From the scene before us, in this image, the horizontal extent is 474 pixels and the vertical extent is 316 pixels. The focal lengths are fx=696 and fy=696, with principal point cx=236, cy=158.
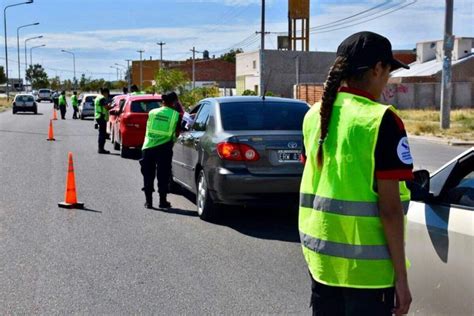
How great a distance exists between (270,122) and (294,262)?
8.29ft

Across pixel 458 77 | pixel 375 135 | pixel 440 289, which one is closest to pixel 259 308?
Result: pixel 440 289

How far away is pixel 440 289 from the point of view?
12.6 ft

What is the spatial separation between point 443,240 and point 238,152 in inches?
189

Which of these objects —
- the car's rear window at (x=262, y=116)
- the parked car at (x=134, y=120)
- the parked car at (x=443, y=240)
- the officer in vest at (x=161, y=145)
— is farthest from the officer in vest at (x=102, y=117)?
the parked car at (x=443, y=240)

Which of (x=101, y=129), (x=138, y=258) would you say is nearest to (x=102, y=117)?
(x=101, y=129)

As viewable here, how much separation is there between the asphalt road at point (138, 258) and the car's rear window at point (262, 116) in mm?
1282

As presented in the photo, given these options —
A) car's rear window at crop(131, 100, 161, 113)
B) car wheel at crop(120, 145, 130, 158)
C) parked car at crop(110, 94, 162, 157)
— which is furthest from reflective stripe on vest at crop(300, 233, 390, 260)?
car wheel at crop(120, 145, 130, 158)

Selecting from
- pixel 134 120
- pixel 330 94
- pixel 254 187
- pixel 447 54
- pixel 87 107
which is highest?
pixel 447 54

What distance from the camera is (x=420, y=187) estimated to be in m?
3.92

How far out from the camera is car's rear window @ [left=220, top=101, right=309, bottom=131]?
8.98 m

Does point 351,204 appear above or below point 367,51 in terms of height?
below

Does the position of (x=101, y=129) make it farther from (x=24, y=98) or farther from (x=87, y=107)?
(x=24, y=98)

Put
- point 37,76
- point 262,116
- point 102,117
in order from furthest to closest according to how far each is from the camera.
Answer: point 37,76, point 102,117, point 262,116

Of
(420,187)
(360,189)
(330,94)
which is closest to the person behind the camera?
(360,189)
